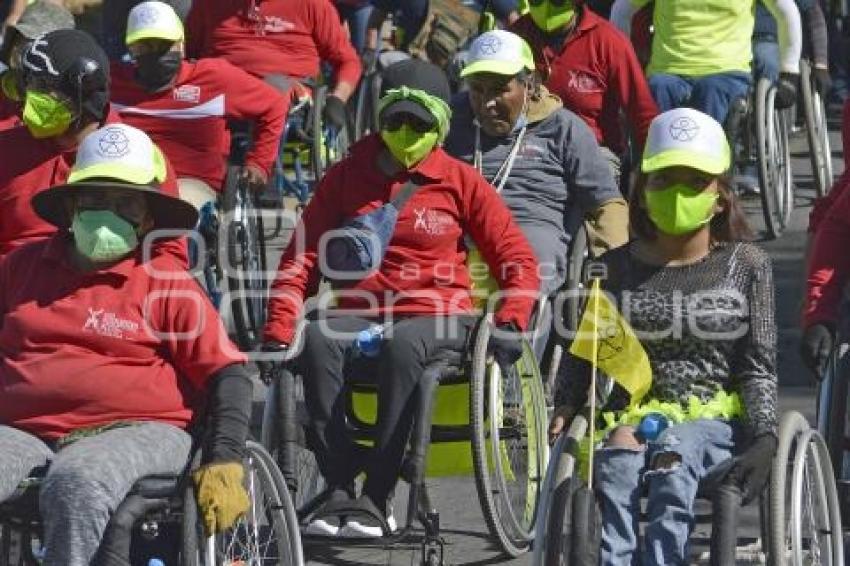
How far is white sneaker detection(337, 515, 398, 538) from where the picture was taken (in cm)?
833

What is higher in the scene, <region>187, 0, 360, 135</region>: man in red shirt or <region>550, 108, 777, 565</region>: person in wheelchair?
<region>187, 0, 360, 135</region>: man in red shirt

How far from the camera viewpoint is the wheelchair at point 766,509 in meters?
6.91

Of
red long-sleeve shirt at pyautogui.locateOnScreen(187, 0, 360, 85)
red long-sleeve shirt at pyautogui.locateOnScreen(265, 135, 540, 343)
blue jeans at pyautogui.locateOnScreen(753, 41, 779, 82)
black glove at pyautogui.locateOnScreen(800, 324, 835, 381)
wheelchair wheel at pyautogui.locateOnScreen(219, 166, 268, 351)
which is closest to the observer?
black glove at pyautogui.locateOnScreen(800, 324, 835, 381)

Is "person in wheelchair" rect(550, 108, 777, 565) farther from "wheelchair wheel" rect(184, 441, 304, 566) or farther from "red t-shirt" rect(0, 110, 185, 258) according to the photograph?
"red t-shirt" rect(0, 110, 185, 258)

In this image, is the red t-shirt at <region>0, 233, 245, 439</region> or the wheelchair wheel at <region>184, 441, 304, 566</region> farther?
the red t-shirt at <region>0, 233, 245, 439</region>

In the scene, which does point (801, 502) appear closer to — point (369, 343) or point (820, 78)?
point (369, 343)

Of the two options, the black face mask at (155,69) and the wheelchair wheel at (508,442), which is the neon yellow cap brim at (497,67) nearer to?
the wheelchair wheel at (508,442)

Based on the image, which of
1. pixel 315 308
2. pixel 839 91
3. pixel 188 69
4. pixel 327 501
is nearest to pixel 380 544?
pixel 327 501

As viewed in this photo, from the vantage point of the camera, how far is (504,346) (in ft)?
28.0

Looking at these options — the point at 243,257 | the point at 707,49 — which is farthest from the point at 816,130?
the point at 243,257

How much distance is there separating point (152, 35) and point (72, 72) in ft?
6.69

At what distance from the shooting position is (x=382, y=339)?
8.55 m

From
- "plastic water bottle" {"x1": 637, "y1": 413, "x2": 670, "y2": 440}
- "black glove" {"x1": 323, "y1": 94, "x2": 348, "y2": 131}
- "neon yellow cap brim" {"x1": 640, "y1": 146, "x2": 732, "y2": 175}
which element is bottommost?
"plastic water bottle" {"x1": 637, "y1": 413, "x2": 670, "y2": 440}

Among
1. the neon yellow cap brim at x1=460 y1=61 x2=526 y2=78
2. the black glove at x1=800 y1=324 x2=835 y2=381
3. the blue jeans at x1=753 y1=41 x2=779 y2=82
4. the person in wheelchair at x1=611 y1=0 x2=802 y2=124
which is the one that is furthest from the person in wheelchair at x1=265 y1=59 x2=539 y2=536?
the blue jeans at x1=753 y1=41 x2=779 y2=82
